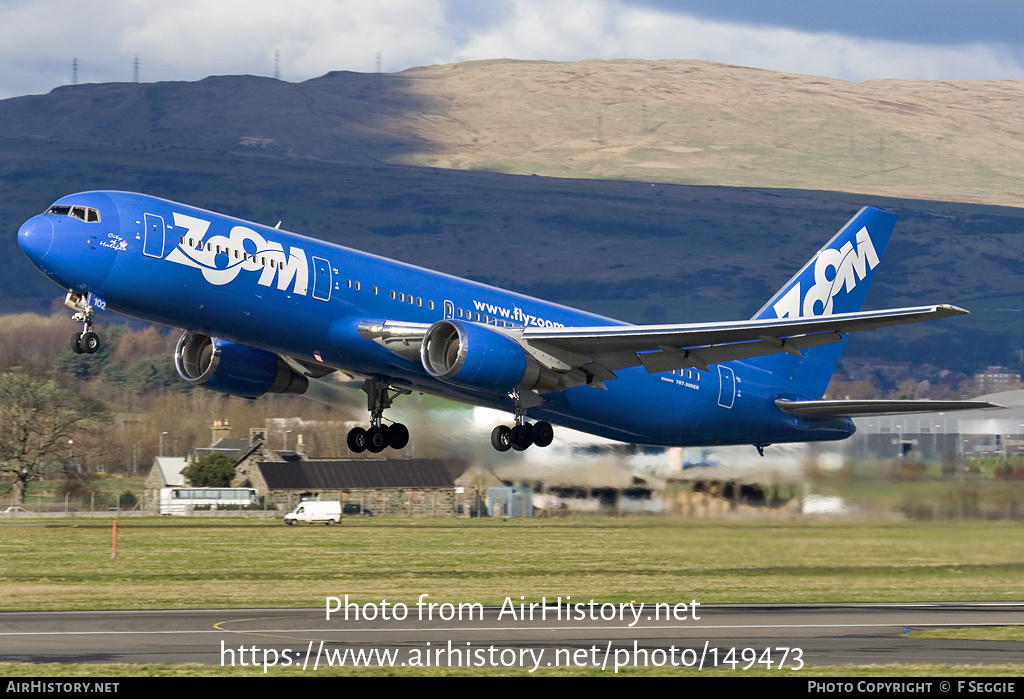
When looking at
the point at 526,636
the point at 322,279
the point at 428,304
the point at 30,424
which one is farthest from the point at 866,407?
the point at 30,424

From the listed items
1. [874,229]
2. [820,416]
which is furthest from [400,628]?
[874,229]

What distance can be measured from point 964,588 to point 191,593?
21.7 m

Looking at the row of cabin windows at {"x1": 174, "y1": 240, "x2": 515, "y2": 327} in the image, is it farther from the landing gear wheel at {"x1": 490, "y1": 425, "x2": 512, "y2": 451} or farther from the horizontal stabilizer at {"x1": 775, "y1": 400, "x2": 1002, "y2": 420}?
the horizontal stabilizer at {"x1": 775, "y1": 400, "x2": 1002, "y2": 420}

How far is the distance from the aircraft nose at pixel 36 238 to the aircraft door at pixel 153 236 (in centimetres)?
196

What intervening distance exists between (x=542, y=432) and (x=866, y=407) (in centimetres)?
915

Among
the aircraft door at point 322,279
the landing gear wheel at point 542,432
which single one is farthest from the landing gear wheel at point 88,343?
the landing gear wheel at point 542,432

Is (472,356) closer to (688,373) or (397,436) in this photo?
(397,436)

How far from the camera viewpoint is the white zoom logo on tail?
4300 cm

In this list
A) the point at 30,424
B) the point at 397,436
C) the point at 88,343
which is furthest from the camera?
the point at 30,424

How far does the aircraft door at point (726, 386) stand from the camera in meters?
39.9

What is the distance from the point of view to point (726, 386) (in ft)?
132

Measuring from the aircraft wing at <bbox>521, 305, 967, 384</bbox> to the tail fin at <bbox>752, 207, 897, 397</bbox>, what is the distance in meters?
7.19

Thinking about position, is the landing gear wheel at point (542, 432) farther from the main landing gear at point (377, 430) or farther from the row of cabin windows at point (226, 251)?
the row of cabin windows at point (226, 251)

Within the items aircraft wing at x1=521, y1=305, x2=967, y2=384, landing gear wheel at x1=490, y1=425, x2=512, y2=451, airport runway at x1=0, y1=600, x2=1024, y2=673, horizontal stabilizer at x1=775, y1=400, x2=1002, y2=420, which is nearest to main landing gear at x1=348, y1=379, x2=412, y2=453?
landing gear wheel at x1=490, y1=425, x2=512, y2=451
